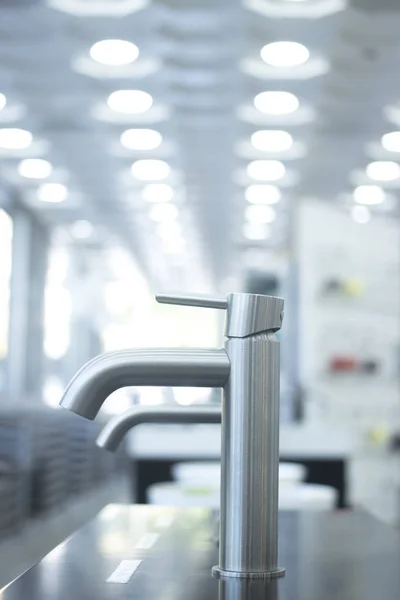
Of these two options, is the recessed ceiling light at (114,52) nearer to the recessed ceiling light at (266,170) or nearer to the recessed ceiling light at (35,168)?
the recessed ceiling light at (266,170)

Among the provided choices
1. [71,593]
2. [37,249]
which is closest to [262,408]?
[71,593]

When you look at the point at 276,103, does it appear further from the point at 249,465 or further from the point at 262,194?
the point at 249,465

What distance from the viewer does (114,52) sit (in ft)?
14.6

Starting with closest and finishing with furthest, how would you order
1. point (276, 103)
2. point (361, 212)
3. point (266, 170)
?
point (276, 103)
point (266, 170)
point (361, 212)

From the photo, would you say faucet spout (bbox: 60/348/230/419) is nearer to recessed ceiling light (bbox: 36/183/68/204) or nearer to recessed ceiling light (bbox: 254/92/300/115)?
recessed ceiling light (bbox: 254/92/300/115)

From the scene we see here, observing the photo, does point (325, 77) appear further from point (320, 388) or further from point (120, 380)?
point (120, 380)

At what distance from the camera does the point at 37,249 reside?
Answer: 8945mm

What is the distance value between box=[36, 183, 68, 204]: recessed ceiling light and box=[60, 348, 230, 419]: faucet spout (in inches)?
262

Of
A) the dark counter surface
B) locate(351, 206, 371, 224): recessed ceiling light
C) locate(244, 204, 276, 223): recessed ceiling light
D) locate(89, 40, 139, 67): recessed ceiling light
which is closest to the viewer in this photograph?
the dark counter surface

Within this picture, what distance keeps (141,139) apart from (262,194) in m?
1.75

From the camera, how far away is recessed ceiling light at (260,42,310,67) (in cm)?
435

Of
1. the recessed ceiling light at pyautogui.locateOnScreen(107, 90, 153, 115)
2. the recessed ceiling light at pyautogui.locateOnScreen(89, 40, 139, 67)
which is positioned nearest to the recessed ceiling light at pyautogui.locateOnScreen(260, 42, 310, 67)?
the recessed ceiling light at pyautogui.locateOnScreen(89, 40, 139, 67)

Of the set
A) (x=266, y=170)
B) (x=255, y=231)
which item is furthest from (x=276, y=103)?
(x=255, y=231)

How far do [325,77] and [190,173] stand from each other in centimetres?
231
